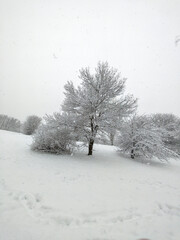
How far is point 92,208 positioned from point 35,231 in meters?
1.50

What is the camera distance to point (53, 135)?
9359mm

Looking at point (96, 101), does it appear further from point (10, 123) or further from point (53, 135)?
point (10, 123)

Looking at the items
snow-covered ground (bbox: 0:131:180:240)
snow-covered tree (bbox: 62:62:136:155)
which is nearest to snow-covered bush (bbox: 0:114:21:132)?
snow-covered tree (bbox: 62:62:136:155)

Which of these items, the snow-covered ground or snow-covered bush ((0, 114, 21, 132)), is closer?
the snow-covered ground

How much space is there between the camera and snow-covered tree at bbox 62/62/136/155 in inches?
371

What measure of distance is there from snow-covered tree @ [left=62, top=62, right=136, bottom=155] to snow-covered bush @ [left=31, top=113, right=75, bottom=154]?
2.78 ft

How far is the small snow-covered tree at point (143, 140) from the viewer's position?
11023 millimetres

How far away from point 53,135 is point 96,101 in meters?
3.98

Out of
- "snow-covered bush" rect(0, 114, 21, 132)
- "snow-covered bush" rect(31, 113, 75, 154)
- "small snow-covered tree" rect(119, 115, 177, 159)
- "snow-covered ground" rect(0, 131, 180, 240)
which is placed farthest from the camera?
"snow-covered bush" rect(0, 114, 21, 132)

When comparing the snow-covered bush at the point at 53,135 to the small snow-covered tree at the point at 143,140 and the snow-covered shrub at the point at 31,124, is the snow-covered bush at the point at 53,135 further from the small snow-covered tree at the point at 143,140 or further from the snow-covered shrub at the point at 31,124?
the snow-covered shrub at the point at 31,124

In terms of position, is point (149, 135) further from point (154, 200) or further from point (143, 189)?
point (154, 200)

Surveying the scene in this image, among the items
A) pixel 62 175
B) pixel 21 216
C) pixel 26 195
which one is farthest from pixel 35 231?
pixel 62 175

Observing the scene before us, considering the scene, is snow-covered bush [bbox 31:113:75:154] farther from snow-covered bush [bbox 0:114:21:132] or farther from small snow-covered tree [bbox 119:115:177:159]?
snow-covered bush [bbox 0:114:21:132]

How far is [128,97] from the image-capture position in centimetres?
995
